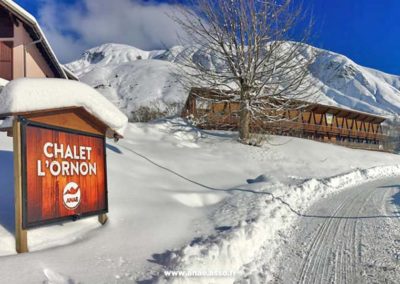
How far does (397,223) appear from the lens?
7152 millimetres

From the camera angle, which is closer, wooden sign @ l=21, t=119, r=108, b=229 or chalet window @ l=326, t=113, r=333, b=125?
wooden sign @ l=21, t=119, r=108, b=229

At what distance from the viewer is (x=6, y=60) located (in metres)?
17.6

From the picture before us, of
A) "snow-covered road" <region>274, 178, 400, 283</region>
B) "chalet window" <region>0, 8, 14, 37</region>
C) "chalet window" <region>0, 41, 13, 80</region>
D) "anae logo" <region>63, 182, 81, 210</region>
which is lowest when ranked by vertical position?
"snow-covered road" <region>274, 178, 400, 283</region>

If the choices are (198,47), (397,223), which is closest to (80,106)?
(397,223)

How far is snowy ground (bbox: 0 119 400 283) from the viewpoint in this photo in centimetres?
426

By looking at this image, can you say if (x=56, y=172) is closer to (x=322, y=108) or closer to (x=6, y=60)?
(x=6, y=60)

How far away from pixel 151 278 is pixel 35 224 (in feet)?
5.45

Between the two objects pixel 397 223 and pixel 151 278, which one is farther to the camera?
pixel 397 223

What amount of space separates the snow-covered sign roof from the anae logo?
1393 centimetres

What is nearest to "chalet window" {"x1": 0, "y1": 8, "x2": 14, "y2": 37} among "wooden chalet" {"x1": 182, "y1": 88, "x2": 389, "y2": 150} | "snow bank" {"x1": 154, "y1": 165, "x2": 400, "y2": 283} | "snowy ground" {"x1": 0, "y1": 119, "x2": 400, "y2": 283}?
"snowy ground" {"x1": 0, "y1": 119, "x2": 400, "y2": 283}

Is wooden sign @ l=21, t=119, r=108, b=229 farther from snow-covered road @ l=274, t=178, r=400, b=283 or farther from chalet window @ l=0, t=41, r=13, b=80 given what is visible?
chalet window @ l=0, t=41, r=13, b=80

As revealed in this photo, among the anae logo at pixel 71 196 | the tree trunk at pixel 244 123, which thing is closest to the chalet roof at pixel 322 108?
the tree trunk at pixel 244 123

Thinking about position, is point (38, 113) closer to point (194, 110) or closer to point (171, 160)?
point (171, 160)

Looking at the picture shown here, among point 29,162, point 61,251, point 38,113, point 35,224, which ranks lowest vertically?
point 61,251
